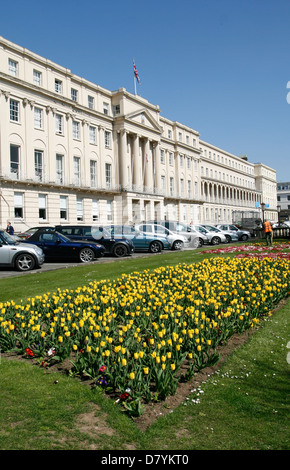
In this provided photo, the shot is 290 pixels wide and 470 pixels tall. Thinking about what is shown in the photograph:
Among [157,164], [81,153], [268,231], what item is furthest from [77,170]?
[268,231]

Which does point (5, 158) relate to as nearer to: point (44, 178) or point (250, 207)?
point (44, 178)

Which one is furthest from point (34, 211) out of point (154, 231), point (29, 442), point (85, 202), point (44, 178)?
point (29, 442)

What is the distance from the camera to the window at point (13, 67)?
3416cm

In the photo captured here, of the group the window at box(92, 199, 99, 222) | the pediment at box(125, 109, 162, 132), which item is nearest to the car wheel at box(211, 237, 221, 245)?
the window at box(92, 199, 99, 222)

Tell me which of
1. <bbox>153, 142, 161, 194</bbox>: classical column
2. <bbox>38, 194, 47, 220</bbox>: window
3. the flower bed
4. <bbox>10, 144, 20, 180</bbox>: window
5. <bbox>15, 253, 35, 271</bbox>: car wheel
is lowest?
the flower bed

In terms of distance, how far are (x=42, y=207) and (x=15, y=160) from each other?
5.21 m

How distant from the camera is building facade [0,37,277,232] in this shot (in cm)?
3425

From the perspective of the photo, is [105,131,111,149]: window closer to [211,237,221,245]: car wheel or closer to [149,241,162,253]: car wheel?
[211,237,221,245]: car wheel

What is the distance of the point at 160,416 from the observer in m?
3.82

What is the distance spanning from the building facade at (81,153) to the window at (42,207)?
0.32ft

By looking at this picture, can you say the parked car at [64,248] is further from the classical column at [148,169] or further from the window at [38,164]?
the classical column at [148,169]

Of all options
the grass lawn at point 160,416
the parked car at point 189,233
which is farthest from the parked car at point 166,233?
the grass lawn at point 160,416

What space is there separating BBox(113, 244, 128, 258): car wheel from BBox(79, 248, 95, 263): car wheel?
2869 millimetres

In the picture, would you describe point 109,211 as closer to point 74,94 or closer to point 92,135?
point 92,135
